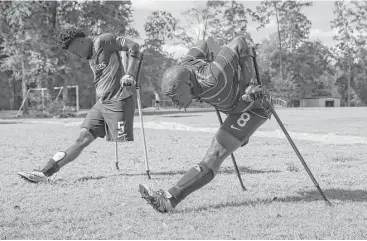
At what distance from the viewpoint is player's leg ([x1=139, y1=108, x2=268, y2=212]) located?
5.04 m

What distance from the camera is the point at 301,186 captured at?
6.61 meters

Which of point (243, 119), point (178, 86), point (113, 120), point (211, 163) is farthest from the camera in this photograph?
point (113, 120)

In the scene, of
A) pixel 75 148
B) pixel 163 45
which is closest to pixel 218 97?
pixel 75 148

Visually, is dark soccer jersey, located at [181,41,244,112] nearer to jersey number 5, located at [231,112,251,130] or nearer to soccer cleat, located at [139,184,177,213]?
jersey number 5, located at [231,112,251,130]

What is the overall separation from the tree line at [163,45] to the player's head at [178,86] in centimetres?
3348

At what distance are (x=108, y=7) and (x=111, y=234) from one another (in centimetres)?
4121

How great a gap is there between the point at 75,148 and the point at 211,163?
2.65 metres

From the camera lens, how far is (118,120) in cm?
715

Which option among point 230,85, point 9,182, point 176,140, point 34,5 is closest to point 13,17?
point 34,5

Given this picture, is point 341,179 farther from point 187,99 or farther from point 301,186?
point 187,99

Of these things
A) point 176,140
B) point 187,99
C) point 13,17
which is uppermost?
point 13,17

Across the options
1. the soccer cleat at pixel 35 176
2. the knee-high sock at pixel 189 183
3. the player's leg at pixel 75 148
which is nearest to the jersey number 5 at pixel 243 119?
the knee-high sock at pixel 189 183

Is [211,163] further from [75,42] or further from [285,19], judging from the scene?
[285,19]

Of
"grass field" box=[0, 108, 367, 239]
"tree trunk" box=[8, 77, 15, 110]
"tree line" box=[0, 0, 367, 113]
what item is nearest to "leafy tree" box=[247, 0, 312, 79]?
"tree line" box=[0, 0, 367, 113]
